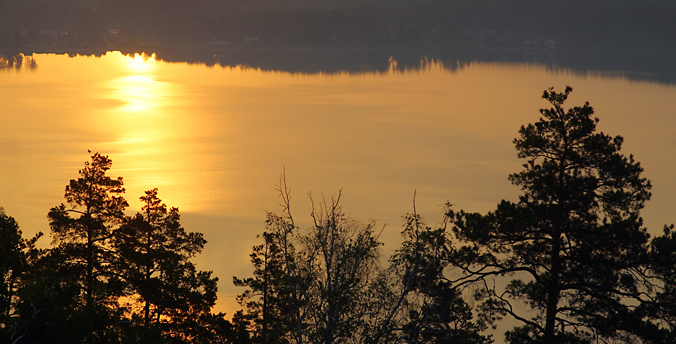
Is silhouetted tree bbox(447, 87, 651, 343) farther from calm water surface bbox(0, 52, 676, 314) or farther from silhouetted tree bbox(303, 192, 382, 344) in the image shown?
calm water surface bbox(0, 52, 676, 314)

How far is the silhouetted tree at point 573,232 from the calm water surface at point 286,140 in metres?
11.4

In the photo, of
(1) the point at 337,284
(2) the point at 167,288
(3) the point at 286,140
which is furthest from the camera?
(3) the point at 286,140

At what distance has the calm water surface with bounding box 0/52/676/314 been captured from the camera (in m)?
36.2

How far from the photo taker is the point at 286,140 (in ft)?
190

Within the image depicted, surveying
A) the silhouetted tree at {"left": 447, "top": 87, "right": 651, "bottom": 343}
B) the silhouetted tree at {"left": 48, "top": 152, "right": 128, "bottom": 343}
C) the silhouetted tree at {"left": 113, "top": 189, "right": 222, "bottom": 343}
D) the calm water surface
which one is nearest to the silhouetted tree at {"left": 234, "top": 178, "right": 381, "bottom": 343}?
the silhouetted tree at {"left": 113, "top": 189, "right": 222, "bottom": 343}

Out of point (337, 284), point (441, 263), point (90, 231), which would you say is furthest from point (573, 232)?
point (90, 231)

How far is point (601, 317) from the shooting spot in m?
15.0

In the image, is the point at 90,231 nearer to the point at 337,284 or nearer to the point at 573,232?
the point at 337,284

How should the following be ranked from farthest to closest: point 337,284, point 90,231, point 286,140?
1. point 286,140
2. point 90,231
3. point 337,284

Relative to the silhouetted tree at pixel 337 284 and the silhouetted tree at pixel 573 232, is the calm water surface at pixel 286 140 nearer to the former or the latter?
the silhouetted tree at pixel 573 232

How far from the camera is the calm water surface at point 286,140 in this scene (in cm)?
3622

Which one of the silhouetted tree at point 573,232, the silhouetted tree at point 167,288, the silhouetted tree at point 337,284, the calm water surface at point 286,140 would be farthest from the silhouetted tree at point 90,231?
the calm water surface at point 286,140

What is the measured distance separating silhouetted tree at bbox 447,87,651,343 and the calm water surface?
11354 mm

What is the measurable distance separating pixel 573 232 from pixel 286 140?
43.3 metres
